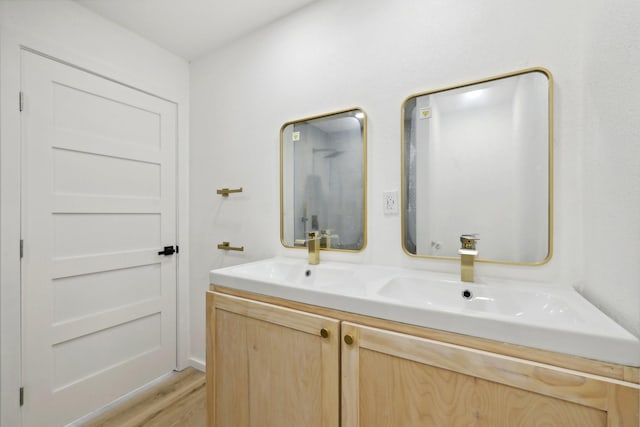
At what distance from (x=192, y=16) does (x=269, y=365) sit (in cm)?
196

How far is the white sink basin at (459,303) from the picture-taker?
0.62 m

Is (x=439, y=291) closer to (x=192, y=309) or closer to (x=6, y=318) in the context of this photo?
(x=192, y=309)

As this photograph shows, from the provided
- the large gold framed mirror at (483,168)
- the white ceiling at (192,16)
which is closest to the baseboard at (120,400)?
the large gold framed mirror at (483,168)

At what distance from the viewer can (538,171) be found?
1.04 m

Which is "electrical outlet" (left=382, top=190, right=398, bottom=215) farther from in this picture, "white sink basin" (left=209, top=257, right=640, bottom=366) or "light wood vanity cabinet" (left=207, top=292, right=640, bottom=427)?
"light wood vanity cabinet" (left=207, top=292, right=640, bottom=427)

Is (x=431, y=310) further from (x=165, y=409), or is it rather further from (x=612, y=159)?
(x=165, y=409)

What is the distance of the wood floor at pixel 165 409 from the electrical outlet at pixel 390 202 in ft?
5.17

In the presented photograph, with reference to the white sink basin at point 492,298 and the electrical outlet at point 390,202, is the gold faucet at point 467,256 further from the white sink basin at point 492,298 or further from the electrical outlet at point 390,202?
the electrical outlet at point 390,202

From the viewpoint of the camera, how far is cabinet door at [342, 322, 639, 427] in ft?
1.95

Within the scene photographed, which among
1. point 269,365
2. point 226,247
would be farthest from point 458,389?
point 226,247

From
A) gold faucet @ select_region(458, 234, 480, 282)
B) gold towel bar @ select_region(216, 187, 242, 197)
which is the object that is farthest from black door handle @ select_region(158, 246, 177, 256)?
gold faucet @ select_region(458, 234, 480, 282)

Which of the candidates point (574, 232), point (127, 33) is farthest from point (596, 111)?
point (127, 33)

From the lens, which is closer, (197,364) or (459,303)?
(459,303)

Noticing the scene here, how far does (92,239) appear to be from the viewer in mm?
1647
